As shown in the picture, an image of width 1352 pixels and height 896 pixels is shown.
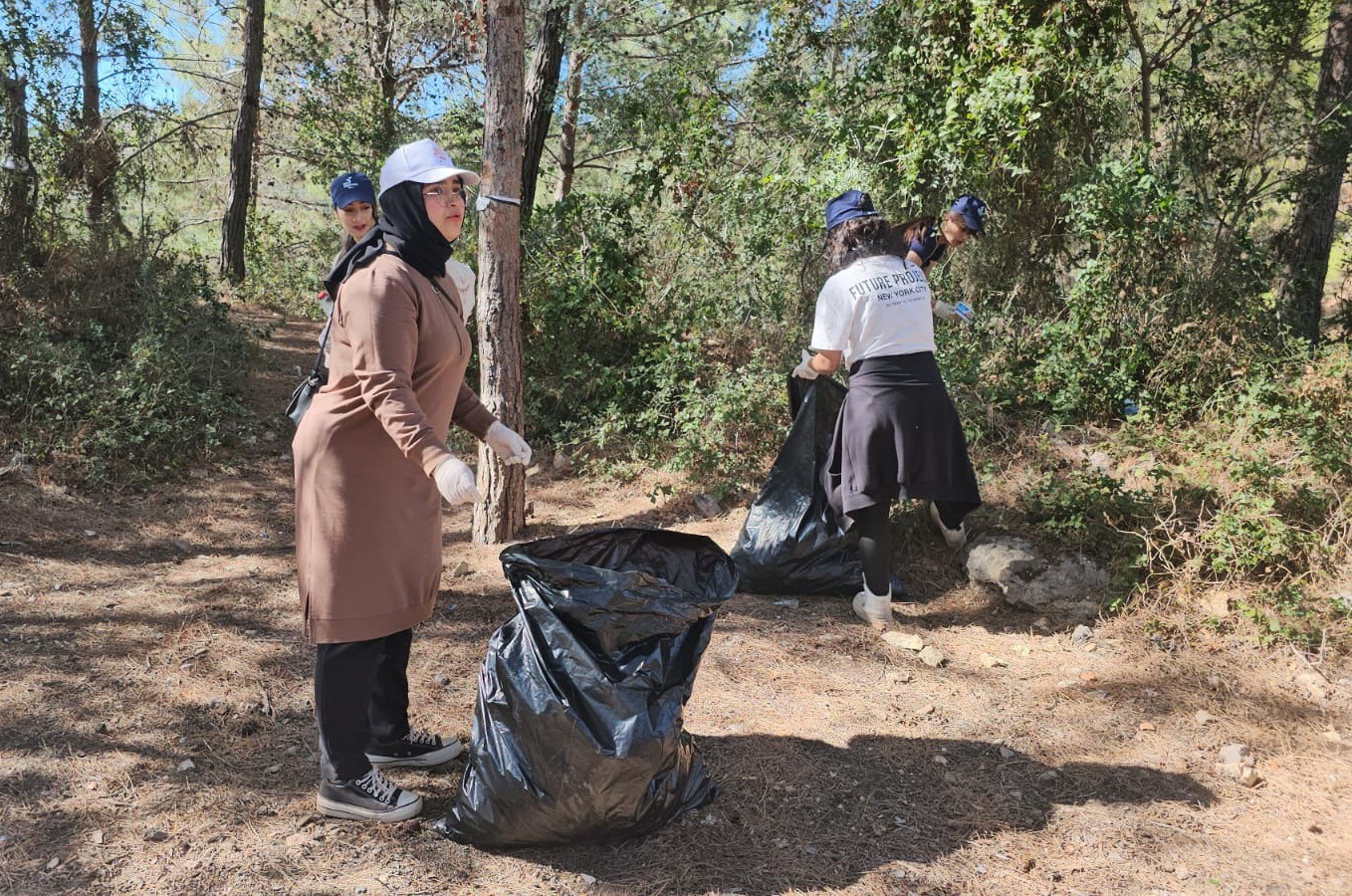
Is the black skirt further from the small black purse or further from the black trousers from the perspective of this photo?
the small black purse

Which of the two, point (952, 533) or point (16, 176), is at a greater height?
point (16, 176)

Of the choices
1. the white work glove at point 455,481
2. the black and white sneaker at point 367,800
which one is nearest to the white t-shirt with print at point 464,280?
the white work glove at point 455,481

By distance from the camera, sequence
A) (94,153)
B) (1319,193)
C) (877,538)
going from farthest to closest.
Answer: (94,153) → (1319,193) → (877,538)

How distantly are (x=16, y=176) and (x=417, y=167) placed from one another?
665 cm

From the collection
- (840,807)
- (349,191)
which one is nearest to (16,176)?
(349,191)

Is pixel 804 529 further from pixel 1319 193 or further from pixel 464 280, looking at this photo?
pixel 1319 193

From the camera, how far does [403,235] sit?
234cm

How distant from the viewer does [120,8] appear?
912 centimetres

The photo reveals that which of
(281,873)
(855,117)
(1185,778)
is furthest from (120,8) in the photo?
(1185,778)

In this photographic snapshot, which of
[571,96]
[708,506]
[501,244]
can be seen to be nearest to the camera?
[501,244]

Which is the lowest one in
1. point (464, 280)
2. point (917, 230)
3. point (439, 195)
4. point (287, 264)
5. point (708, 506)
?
point (708, 506)

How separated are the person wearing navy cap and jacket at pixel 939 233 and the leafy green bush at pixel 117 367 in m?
4.69

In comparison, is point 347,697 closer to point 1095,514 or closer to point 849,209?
point 849,209

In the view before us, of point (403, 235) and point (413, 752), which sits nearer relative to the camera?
point (403, 235)
